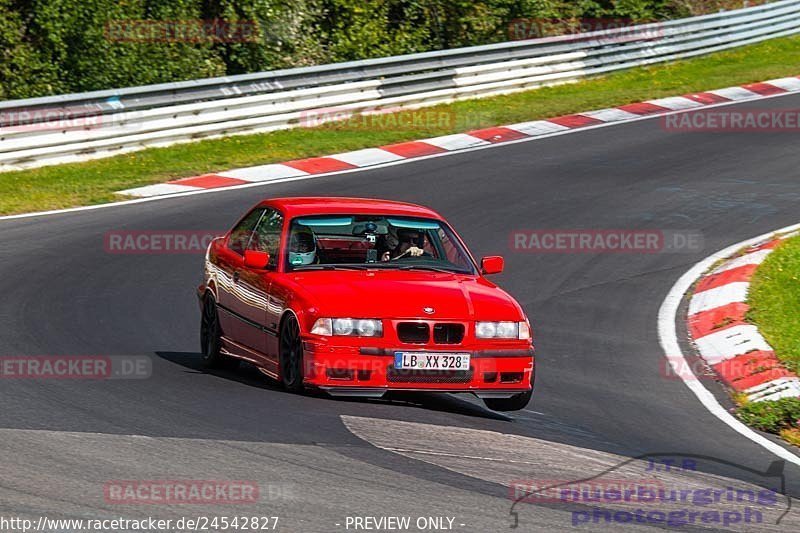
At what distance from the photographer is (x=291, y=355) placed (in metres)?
9.12

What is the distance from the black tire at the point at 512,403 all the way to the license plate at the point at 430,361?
509mm

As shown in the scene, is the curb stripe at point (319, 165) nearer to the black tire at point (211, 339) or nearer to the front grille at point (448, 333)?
the black tire at point (211, 339)

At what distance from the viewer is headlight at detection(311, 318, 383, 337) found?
8.83 m

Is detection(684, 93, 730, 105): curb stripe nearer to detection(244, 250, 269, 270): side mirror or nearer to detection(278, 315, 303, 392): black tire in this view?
detection(244, 250, 269, 270): side mirror

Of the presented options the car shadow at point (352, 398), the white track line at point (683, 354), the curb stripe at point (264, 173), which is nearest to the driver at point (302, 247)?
the car shadow at point (352, 398)

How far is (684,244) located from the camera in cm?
1606

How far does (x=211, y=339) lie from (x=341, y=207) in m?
1.47

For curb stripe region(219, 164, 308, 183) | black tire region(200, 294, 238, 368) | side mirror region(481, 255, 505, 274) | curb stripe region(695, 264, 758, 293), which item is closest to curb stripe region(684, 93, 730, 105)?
curb stripe region(219, 164, 308, 183)

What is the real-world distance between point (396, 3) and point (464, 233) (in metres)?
14.3

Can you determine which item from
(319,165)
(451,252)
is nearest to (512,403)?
(451,252)

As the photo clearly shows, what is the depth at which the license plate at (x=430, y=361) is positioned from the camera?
882cm

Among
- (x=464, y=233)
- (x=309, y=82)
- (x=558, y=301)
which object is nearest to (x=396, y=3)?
(x=309, y=82)

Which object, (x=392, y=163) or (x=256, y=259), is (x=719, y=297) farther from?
(x=392, y=163)

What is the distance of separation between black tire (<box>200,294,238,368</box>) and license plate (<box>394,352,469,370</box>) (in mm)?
1987
